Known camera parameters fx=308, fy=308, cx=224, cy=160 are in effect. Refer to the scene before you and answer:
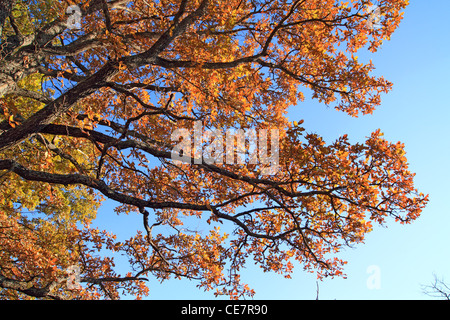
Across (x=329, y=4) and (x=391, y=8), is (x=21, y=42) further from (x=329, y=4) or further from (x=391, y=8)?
(x=391, y=8)

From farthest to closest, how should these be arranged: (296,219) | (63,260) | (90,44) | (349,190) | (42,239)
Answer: (42,239) < (63,260) < (90,44) < (296,219) < (349,190)

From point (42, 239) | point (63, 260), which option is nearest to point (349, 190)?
point (63, 260)

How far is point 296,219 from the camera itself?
6312 mm

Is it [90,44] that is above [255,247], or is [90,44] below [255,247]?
above

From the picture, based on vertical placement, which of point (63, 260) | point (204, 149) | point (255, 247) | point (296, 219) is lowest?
point (63, 260)

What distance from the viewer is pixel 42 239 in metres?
11.9
